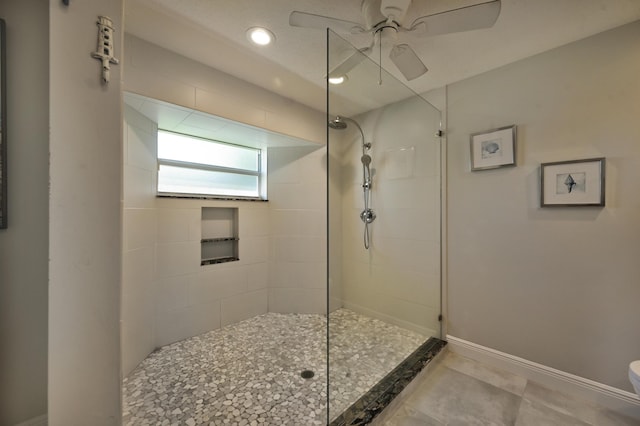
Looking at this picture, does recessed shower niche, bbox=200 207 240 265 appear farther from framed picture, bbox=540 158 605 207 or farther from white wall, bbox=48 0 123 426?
framed picture, bbox=540 158 605 207

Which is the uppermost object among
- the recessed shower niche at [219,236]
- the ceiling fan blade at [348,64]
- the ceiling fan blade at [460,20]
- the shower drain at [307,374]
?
the ceiling fan blade at [348,64]

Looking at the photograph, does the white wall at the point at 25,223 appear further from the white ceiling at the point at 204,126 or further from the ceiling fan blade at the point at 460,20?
the ceiling fan blade at the point at 460,20

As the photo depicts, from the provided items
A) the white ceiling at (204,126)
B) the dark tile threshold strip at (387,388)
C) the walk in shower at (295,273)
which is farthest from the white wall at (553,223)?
the white ceiling at (204,126)

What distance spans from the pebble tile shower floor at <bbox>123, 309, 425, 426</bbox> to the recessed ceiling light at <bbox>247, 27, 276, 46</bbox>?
6.36 feet

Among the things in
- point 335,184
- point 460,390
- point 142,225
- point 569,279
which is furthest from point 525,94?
point 142,225

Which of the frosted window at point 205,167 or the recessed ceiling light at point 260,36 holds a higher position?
the recessed ceiling light at point 260,36

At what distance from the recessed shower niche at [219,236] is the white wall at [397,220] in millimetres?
1193

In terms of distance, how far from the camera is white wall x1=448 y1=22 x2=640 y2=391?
1.44 metres

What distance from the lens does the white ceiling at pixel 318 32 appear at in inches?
51.5

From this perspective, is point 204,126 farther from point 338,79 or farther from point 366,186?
point 366,186

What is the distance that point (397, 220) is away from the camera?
231cm

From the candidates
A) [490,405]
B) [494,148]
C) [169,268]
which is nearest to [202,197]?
[169,268]

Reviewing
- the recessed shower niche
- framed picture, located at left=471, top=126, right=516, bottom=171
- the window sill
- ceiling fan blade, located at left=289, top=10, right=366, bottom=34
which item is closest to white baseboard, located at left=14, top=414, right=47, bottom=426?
the recessed shower niche

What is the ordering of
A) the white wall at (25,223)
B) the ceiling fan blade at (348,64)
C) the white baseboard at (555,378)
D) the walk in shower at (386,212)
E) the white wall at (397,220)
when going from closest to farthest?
1. the white wall at (25,223)
2. the white baseboard at (555,378)
3. the ceiling fan blade at (348,64)
4. the walk in shower at (386,212)
5. the white wall at (397,220)
